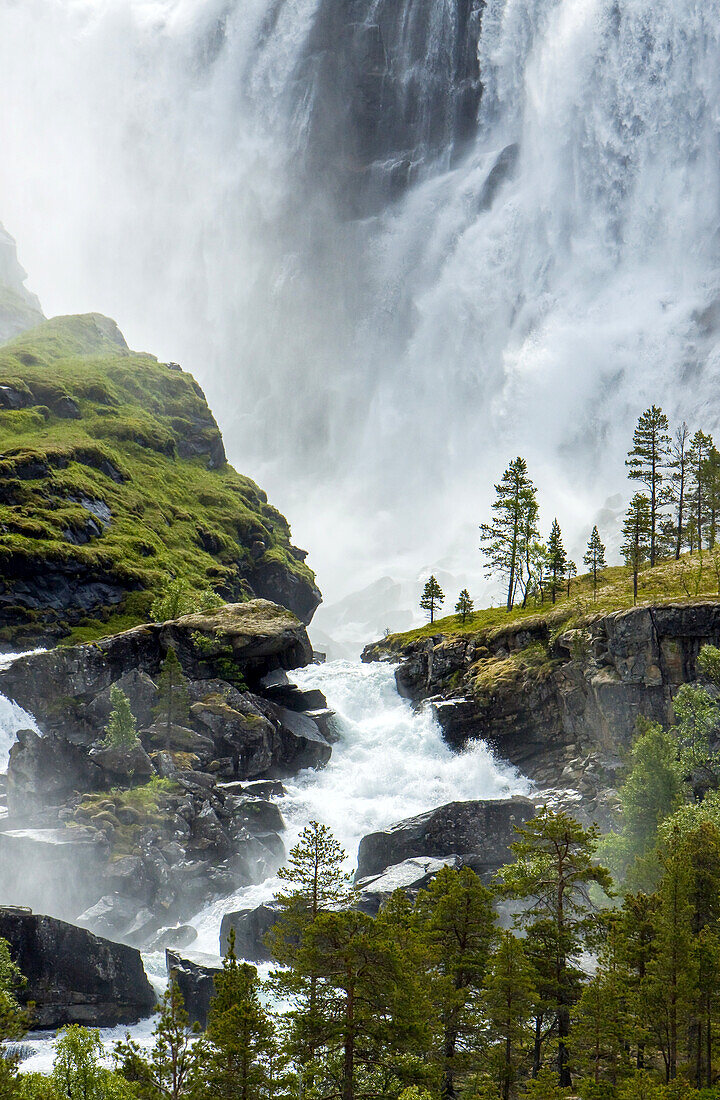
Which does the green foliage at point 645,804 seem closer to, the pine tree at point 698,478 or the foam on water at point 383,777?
the foam on water at point 383,777

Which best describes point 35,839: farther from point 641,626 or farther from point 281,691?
point 641,626

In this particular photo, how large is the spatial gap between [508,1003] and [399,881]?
2694 cm

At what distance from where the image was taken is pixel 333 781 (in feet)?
279

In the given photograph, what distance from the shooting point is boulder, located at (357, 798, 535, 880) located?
6100 centimetres

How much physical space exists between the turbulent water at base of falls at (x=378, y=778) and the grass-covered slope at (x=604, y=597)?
1496 centimetres

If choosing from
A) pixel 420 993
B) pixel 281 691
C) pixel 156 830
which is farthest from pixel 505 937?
pixel 281 691

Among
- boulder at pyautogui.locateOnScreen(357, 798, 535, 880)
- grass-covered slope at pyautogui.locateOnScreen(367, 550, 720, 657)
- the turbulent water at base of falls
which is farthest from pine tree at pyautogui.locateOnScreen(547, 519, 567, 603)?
boulder at pyautogui.locateOnScreen(357, 798, 535, 880)

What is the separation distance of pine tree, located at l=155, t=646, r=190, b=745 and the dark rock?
92.8 ft

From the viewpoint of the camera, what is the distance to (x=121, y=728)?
6850cm

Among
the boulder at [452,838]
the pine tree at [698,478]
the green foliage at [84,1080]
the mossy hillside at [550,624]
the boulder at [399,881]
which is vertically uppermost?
the pine tree at [698,478]

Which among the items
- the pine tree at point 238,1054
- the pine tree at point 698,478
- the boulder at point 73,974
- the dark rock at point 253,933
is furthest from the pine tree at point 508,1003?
the pine tree at point 698,478

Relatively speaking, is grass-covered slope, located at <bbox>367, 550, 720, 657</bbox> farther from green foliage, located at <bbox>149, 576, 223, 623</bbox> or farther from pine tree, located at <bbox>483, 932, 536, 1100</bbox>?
pine tree, located at <bbox>483, 932, 536, 1100</bbox>

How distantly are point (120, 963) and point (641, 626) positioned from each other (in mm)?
56608

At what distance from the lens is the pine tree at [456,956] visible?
29.9 metres
